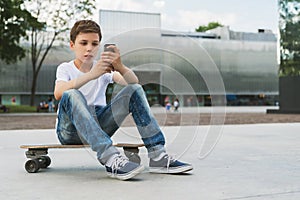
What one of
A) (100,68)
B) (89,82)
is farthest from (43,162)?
(100,68)

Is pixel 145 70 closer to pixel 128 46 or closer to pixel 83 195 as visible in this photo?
pixel 128 46

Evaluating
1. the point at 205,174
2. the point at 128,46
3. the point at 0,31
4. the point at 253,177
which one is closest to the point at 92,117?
the point at 128,46

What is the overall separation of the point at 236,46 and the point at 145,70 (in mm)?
45751

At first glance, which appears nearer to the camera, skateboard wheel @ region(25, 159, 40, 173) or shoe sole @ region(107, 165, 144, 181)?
shoe sole @ region(107, 165, 144, 181)

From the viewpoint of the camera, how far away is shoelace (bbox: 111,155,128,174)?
8.59ft

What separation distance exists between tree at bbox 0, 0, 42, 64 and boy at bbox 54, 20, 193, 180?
72.7ft

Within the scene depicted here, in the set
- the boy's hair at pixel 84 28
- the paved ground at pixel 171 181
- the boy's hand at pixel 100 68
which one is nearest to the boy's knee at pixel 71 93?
the boy's hand at pixel 100 68

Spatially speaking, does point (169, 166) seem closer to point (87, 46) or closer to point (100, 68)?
point (100, 68)

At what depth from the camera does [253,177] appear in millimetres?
2789

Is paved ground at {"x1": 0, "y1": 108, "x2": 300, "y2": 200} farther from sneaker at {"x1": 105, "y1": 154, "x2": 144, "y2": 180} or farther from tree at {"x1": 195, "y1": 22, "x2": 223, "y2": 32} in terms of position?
tree at {"x1": 195, "y1": 22, "x2": 223, "y2": 32}

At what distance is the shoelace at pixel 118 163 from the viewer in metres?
2.62

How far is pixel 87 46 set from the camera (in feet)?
9.49

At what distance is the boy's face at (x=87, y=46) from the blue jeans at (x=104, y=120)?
0.34 metres

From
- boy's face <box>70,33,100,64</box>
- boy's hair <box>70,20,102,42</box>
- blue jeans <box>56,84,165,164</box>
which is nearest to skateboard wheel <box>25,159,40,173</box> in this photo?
blue jeans <box>56,84,165,164</box>
